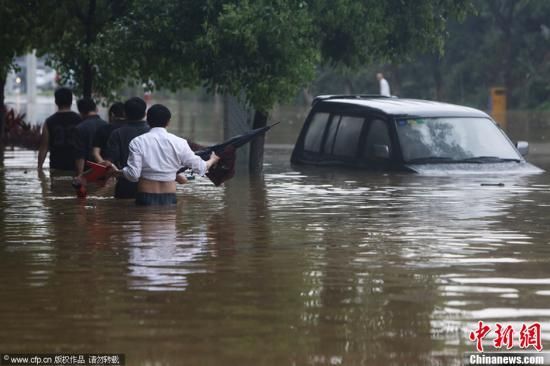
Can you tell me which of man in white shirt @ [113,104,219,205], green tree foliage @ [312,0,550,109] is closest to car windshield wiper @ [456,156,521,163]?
man in white shirt @ [113,104,219,205]

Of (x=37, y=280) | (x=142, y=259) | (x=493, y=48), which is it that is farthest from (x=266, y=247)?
(x=493, y=48)

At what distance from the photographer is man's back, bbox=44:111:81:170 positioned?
2005cm

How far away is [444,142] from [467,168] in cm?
52

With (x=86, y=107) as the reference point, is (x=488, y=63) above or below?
below

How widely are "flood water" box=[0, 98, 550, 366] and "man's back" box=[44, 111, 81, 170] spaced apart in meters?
0.51

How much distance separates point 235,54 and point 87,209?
6224 mm

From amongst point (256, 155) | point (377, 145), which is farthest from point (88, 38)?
point (377, 145)

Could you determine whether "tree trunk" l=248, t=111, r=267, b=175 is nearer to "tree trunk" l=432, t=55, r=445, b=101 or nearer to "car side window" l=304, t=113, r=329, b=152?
"car side window" l=304, t=113, r=329, b=152

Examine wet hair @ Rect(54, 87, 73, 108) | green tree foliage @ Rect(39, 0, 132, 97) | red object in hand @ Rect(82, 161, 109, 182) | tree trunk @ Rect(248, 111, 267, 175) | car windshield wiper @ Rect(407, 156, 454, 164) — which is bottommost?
tree trunk @ Rect(248, 111, 267, 175)

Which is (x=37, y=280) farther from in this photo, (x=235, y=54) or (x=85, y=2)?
(x=85, y=2)

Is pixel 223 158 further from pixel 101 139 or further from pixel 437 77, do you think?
pixel 437 77

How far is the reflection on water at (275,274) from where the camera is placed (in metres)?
8.86

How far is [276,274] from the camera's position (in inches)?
465

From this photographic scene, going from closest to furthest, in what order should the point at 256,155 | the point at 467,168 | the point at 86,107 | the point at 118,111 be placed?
the point at 118,111
the point at 86,107
the point at 467,168
the point at 256,155
